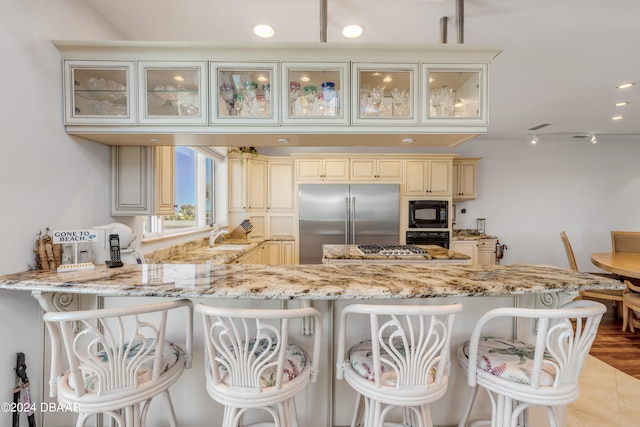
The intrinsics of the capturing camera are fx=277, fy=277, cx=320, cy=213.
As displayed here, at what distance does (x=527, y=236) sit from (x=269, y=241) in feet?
15.7

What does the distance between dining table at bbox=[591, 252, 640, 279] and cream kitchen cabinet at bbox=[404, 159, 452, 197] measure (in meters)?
1.93

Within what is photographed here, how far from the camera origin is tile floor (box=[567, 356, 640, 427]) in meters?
1.81

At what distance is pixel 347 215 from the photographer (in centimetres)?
430

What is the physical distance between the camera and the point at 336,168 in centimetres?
446

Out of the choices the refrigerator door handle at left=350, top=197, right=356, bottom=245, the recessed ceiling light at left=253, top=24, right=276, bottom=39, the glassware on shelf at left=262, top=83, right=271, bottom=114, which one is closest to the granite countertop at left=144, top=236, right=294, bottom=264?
the glassware on shelf at left=262, top=83, right=271, bottom=114

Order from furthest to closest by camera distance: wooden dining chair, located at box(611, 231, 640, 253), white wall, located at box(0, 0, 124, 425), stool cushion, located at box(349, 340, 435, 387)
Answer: wooden dining chair, located at box(611, 231, 640, 253), white wall, located at box(0, 0, 124, 425), stool cushion, located at box(349, 340, 435, 387)

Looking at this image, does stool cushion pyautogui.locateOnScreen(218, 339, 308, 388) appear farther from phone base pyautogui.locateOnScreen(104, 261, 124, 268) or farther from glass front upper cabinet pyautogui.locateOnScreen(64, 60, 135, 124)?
glass front upper cabinet pyautogui.locateOnScreen(64, 60, 135, 124)

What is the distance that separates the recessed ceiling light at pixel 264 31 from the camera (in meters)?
1.98

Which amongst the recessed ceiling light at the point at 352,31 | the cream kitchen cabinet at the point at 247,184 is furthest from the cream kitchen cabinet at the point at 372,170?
the recessed ceiling light at the point at 352,31

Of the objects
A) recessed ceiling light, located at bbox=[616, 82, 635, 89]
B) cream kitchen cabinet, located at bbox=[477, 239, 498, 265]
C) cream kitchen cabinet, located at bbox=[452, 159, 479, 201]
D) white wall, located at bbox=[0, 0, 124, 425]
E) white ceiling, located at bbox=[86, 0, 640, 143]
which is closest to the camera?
white wall, located at bbox=[0, 0, 124, 425]

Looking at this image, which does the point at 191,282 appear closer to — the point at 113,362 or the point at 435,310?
the point at 113,362

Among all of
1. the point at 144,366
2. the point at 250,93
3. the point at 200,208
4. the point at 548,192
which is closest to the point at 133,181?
the point at 250,93

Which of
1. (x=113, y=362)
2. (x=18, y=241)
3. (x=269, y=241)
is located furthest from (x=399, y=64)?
(x=269, y=241)

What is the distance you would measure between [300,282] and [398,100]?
4.13 ft
